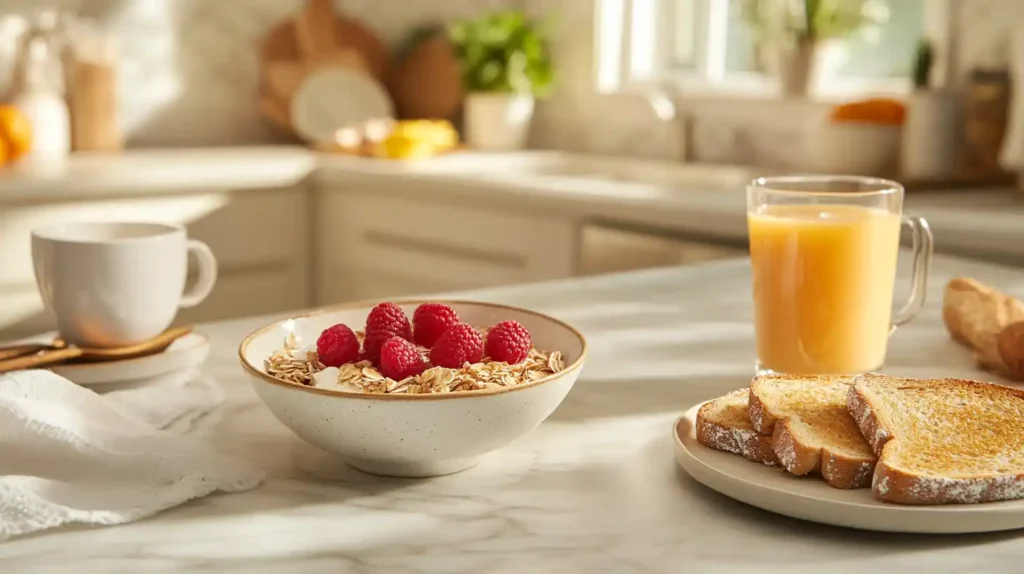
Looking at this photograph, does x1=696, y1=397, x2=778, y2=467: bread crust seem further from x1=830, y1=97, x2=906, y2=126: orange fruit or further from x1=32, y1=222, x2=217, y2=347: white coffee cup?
x1=830, y1=97, x2=906, y2=126: orange fruit

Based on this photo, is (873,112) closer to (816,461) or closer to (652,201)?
(652,201)

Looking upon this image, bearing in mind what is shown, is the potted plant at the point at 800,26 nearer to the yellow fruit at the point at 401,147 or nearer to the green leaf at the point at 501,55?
the green leaf at the point at 501,55

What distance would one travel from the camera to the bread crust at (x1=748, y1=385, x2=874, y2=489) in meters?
0.66

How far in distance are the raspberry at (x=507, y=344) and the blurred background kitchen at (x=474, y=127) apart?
1338mm

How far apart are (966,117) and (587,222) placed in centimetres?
87

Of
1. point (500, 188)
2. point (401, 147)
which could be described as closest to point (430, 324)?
point (500, 188)

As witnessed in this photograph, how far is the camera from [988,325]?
100 centimetres

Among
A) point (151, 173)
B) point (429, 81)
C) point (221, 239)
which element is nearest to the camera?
point (151, 173)

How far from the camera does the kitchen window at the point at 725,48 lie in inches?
113

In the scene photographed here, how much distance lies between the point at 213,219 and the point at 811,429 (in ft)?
7.38

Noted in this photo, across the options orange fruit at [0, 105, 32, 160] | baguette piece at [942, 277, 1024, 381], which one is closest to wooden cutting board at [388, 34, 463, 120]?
orange fruit at [0, 105, 32, 160]

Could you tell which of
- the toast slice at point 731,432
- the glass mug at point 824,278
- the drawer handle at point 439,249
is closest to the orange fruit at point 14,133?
the drawer handle at point 439,249

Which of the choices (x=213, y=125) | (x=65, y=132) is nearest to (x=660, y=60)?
(x=213, y=125)

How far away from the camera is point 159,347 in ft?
3.19
